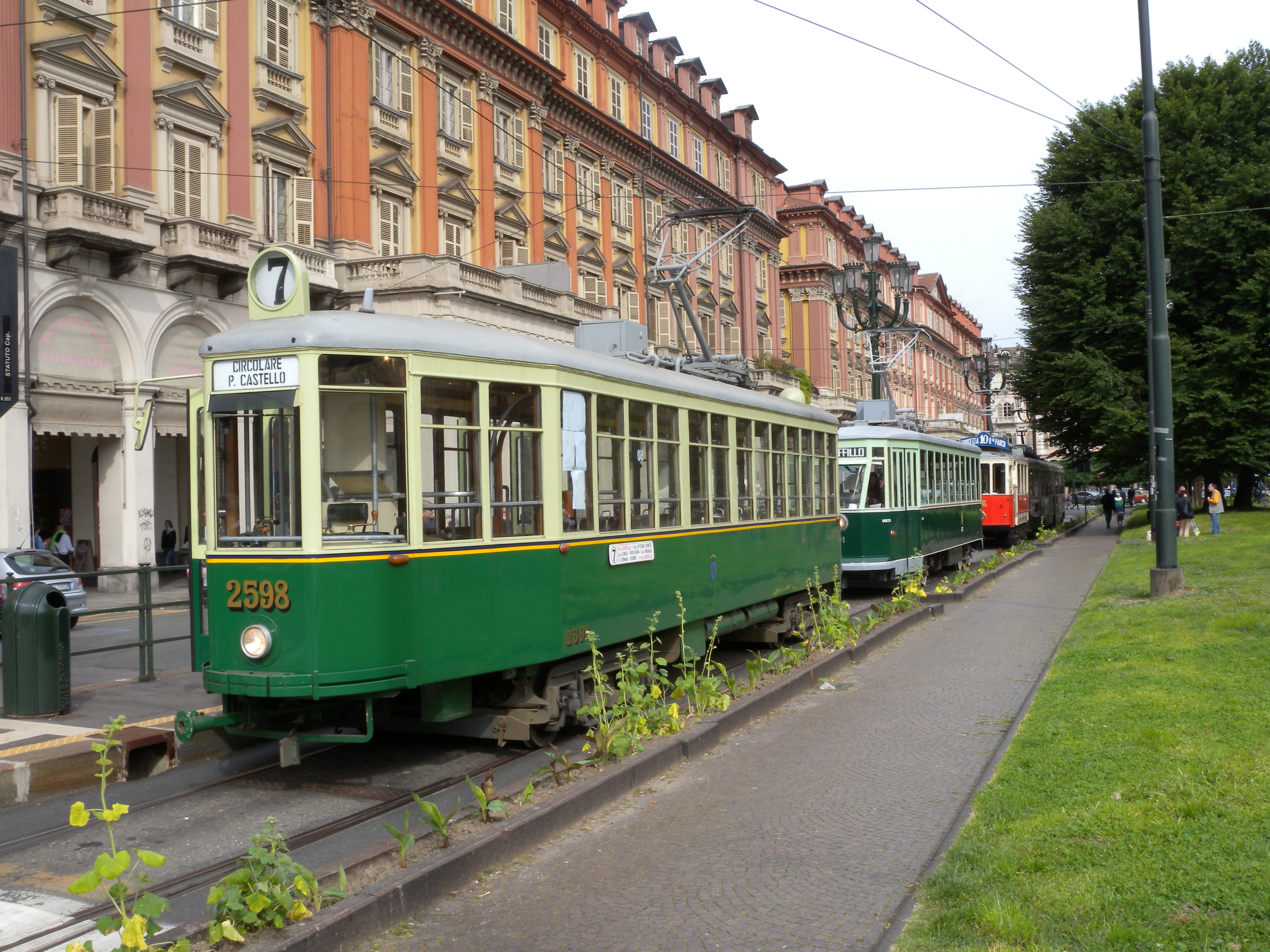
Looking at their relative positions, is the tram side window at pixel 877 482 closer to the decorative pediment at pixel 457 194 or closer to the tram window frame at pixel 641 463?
the tram window frame at pixel 641 463

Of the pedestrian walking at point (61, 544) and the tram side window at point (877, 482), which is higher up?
the tram side window at point (877, 482)

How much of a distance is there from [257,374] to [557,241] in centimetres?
3004

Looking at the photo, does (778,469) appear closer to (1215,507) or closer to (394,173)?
(394,173)

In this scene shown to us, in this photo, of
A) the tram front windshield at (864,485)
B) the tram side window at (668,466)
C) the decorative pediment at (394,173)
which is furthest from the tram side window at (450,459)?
the decorative pediment at (394,173)

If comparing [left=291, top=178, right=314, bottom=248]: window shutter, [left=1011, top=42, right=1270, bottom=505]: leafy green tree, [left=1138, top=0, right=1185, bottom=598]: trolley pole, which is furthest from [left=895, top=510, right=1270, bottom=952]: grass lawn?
[left=1011, top=42, right=1270, bottom=505]: leafy green tree

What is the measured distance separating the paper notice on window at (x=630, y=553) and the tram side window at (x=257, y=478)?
8.62 feet

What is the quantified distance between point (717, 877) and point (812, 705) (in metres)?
4.71

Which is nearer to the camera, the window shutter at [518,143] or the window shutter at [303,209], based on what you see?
the window shutter at [303,209]

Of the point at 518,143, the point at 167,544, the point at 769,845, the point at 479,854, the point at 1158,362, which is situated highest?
the point at 518,143

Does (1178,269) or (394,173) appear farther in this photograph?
(1178,269)

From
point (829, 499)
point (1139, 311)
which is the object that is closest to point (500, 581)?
point (829, 499)

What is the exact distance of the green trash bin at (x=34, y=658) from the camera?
9.17 metres

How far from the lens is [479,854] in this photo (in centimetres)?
554

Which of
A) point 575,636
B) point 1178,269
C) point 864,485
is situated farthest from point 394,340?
point 1178,269
